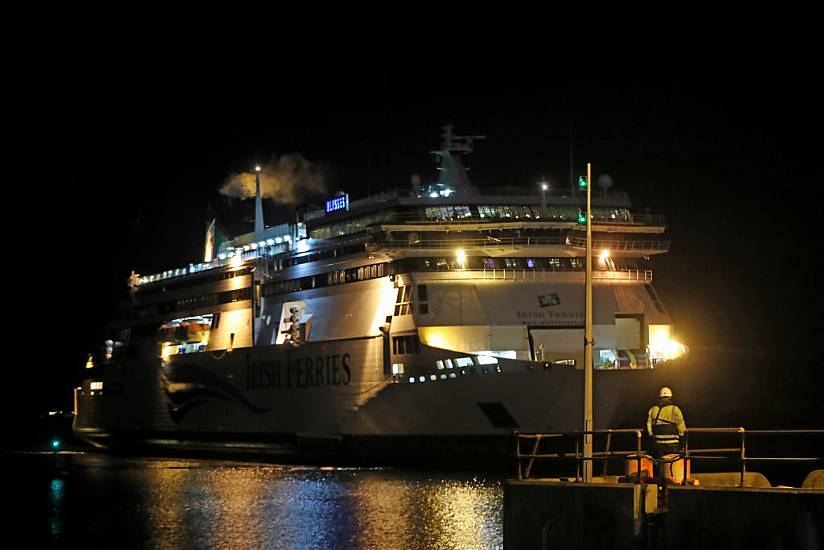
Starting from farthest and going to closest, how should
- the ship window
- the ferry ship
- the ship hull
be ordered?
the ship window
the ferry ship
the ship hull

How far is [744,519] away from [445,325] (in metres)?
27.9

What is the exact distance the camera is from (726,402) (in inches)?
1609

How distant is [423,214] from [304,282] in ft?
25.4

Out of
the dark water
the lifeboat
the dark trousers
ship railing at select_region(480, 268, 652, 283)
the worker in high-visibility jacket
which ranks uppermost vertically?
ship railing at select_region(480, 268, 652, 283)

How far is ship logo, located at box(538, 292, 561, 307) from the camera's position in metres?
42.4

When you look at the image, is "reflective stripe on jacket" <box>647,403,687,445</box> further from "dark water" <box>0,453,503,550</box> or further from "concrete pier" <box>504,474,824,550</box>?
"dark water" <box>0,453,503,550</box>

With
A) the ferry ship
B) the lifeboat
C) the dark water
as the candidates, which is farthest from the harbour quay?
the lifeboat

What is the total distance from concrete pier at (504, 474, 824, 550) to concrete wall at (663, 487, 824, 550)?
0.04ft

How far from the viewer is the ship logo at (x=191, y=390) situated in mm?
52750

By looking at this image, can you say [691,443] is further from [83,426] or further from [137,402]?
[83,426]

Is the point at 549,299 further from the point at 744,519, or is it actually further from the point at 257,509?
the point at 744,519

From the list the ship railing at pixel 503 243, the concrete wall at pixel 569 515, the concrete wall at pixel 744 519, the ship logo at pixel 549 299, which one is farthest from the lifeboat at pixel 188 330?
the concrete wall at pixel 744 519

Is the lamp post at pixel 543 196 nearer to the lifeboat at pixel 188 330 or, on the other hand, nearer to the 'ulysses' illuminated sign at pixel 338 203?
the 'ulysses' illuminated sign at pixel 338 203

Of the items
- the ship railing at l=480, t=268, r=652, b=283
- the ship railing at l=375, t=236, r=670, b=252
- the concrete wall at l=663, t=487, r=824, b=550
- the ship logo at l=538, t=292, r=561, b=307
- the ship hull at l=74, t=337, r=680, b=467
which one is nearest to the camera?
the concrete wall at l=663, t=487, r=824, b=550
